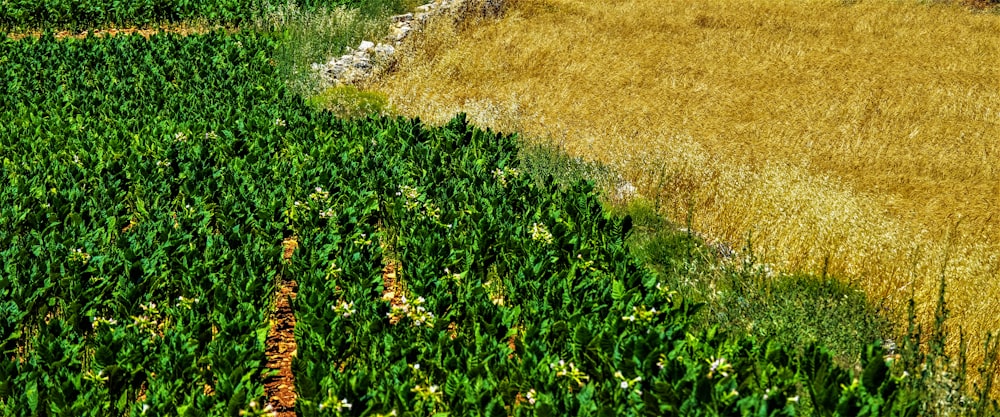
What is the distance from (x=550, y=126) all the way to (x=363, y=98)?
2.89m

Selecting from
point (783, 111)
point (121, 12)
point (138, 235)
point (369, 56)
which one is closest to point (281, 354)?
point (138, 235)

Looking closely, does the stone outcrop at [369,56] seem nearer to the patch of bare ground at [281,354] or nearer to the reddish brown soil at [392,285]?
the reddish brown soil at [392,285]

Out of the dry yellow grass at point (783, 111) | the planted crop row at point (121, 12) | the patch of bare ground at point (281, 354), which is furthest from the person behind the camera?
the planted crop row at point (121, 12)

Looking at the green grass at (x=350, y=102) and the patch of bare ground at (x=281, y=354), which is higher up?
the patch of bare ground at (x=281, y=354)

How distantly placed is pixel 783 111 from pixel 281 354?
9.17m

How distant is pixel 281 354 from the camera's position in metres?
5.80

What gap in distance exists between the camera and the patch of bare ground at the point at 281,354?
5087mm

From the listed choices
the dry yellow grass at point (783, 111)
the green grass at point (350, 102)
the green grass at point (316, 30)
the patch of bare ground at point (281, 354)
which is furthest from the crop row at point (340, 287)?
the green grass at point (316, 30)

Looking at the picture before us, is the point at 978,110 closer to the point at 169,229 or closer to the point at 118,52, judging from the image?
the point at 169,229

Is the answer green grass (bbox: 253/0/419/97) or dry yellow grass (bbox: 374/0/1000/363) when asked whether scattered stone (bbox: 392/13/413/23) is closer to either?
green grass (bbox: 253/0/419/97)

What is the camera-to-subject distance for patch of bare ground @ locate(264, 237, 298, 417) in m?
5.09

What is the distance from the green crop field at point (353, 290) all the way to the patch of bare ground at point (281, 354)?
0.08 m

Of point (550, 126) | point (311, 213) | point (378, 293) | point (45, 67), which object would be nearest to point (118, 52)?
point (45, 67)

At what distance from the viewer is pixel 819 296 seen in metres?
6.76
